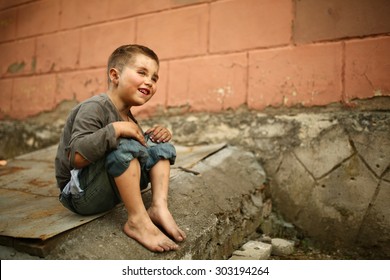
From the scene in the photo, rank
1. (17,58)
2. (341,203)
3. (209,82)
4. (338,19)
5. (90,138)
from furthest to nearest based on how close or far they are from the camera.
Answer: (17,58) → (209,82) → (338,19) → (341,203) → (90,138)

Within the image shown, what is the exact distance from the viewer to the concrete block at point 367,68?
1.86m

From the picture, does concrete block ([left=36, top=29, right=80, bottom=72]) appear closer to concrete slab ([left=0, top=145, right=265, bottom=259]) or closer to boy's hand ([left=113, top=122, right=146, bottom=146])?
concrete slab ([left=0, top=145, right=265, bottom=259])

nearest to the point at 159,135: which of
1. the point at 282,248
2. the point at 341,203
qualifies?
the point at 282,248

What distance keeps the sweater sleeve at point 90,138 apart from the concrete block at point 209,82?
1301 mm

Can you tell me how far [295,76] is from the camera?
6.95 ft

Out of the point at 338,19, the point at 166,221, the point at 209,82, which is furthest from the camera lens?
the point at 209,82

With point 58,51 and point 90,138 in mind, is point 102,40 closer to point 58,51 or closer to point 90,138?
point 58,51

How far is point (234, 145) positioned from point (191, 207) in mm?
893

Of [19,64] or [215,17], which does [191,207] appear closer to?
[215,17]

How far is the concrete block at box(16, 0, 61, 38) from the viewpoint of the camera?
10.5 ft

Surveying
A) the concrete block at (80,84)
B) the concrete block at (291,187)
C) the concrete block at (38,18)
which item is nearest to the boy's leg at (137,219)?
the concrete block at (291,187)

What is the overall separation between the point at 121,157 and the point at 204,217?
54 centimetres

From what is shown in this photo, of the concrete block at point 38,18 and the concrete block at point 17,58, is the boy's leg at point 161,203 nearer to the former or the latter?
the concrete block at point 38,18

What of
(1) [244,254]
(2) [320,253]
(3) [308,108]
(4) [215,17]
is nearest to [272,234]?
(2) [320,253]
